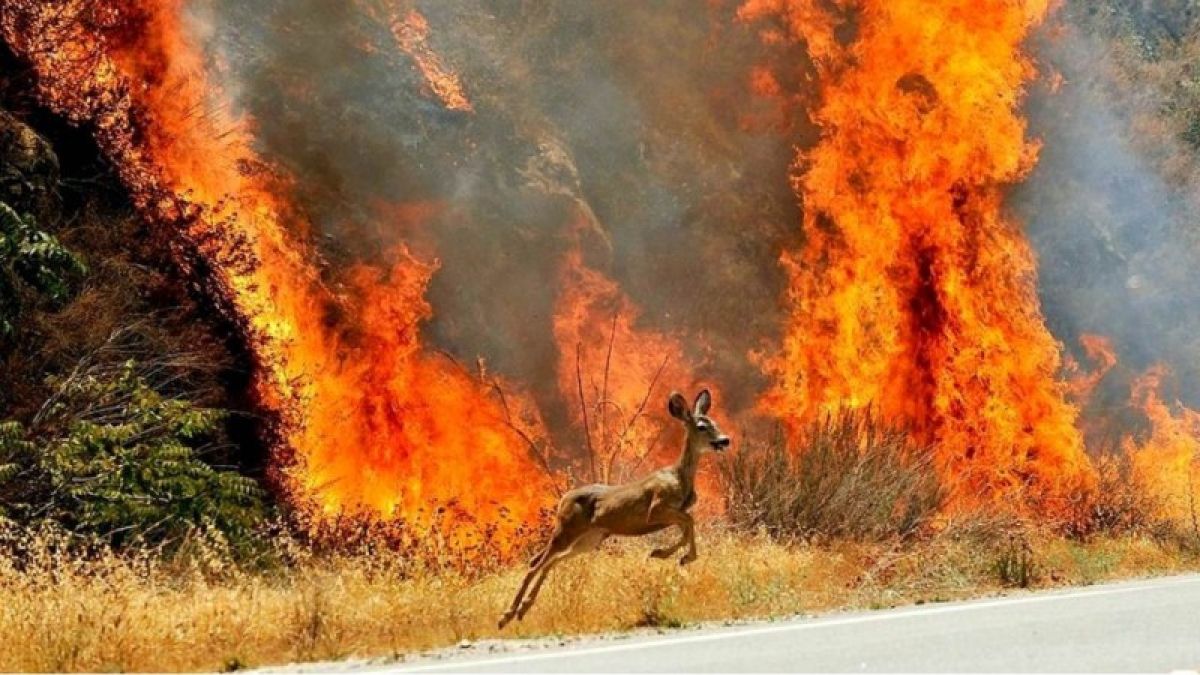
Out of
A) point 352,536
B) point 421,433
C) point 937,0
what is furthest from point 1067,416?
point 352,536

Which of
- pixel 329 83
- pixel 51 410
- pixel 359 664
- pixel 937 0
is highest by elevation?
pixel 937 0

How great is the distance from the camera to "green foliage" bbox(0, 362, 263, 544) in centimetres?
1448

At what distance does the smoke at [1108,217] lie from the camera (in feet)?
100

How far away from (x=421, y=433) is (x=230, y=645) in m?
11.2

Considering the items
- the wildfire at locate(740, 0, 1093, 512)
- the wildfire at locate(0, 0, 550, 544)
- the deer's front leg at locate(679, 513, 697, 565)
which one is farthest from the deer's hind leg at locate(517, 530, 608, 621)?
the wildfire at locate(740, 0, 1093, 512)

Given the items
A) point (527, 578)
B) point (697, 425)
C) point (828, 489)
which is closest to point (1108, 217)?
point (828, 489)

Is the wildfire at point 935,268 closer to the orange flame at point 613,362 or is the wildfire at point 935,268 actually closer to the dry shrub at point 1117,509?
the dry shrub at point 1117,509

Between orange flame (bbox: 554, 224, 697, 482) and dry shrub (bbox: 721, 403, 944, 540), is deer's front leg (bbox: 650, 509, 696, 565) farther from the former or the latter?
orange flame (bbox: 554, 224, 697, 482)

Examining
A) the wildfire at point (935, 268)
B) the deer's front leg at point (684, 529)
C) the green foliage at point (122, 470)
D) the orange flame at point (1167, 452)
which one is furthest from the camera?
the wildfire at point (935, 268)

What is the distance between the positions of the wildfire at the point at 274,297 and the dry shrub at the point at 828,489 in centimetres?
484

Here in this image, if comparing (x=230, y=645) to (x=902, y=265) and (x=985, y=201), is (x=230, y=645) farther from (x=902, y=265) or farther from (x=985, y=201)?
(x=985, y=201)

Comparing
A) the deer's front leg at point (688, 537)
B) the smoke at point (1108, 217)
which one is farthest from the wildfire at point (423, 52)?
the deer's front leg at point (688, 537)

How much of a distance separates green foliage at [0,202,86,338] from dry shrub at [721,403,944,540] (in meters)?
7.22

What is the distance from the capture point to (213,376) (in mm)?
20188
